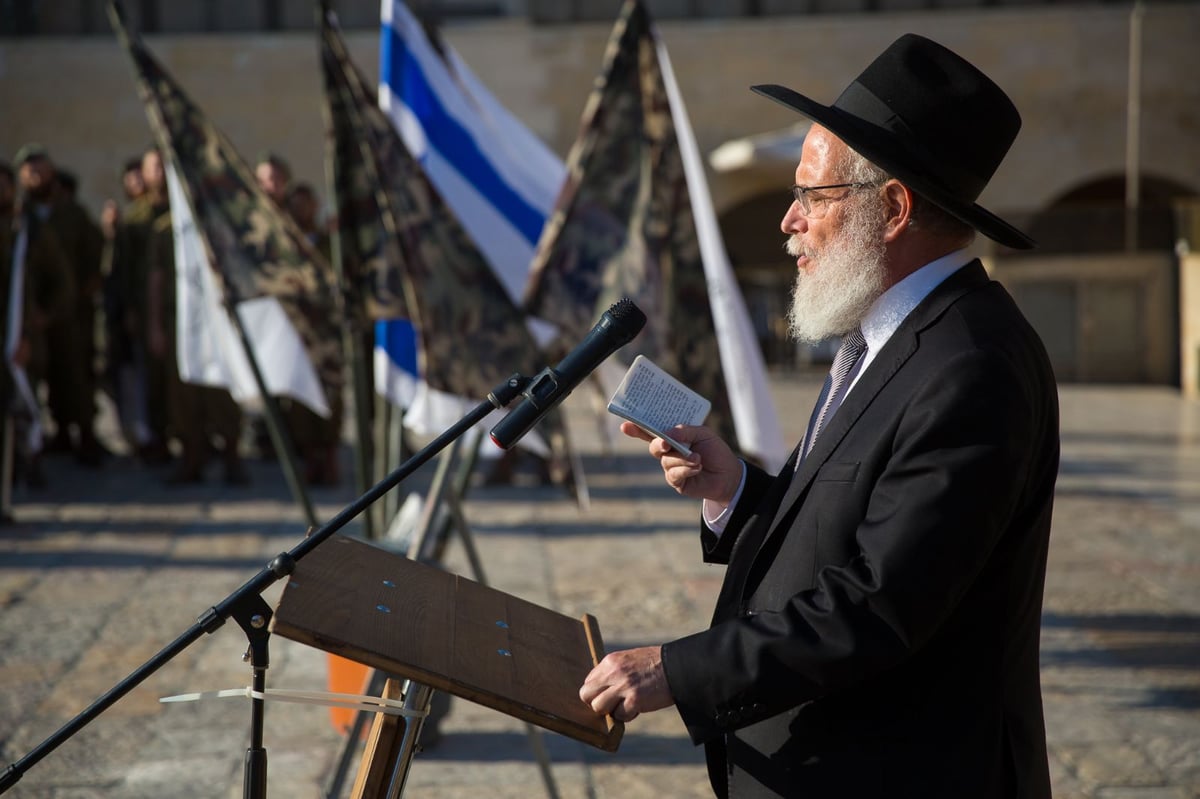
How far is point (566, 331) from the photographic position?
4.62 m

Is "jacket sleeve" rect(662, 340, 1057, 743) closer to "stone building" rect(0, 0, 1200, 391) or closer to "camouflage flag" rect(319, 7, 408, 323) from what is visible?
"camouflage flag" rect(319, 7, 408, 323)

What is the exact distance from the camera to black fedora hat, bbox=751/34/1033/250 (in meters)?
2.00

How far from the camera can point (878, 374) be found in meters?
2.04

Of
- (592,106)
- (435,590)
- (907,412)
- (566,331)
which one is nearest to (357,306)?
(566,331)

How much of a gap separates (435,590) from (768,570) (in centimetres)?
52

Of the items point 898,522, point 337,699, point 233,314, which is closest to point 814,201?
point 898,522

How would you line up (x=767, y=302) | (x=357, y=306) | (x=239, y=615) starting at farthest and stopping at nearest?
1. (x=767, y=302)
2. (x=357, y=306)
3. (x=239, y=615)

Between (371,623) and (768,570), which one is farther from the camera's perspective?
(768,570)

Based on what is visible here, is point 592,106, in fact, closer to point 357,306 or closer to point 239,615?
point 357,306

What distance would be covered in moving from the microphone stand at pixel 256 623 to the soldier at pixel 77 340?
26.5 ft

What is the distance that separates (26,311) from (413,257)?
4871 millimetres

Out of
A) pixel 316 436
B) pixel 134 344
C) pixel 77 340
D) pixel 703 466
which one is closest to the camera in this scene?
pixel 703 466

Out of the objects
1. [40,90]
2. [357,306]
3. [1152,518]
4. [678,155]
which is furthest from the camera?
[40,90]

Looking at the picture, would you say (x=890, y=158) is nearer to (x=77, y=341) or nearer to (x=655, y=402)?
(x=655, y=402)
